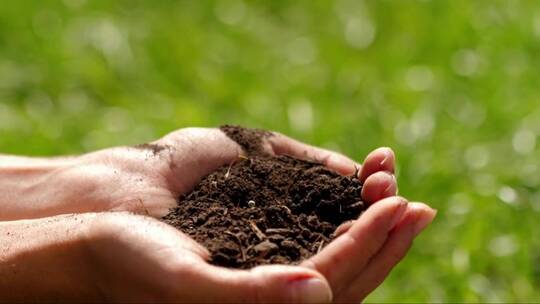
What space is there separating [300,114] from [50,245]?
252 cm

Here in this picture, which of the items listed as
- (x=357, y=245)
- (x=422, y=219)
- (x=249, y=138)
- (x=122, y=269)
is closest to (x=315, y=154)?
(x=249, y=138)

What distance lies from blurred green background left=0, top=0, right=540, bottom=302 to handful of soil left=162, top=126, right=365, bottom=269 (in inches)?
41.3

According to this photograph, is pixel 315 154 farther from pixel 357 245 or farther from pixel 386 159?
pixel 357 245

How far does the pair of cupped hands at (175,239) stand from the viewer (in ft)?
7.49

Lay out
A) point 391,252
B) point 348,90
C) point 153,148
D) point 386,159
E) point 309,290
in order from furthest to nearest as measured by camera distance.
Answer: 1. point 348,90
2. point 153,148
3. point 386,159
4. point 391,252
5. point 309,290

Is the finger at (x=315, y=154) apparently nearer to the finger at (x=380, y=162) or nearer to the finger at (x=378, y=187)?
the finger at (x=380, y=162)

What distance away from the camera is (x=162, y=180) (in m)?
3.14

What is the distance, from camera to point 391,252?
257 centimetres

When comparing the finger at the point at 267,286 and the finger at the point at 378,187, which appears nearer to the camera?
the finger at the point at 267,286

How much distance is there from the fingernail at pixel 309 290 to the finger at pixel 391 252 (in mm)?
312

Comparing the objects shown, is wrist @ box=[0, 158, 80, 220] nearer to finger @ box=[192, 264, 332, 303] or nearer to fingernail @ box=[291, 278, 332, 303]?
finger @ box=[192, 264, 332, 303]

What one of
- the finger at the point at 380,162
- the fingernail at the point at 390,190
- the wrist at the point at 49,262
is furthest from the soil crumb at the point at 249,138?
the wrist at the point at 49,262

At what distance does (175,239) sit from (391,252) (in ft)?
2.05

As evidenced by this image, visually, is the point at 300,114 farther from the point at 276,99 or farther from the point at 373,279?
the point at 373,279
